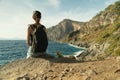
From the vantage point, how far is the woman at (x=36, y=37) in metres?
13.1

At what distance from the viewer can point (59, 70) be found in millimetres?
11750

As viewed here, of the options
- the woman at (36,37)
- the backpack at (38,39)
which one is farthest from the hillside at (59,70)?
the backpack at (38,39)

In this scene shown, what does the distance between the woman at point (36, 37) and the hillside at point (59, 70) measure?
504mm

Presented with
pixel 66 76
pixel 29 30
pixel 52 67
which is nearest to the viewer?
pixel 66 76

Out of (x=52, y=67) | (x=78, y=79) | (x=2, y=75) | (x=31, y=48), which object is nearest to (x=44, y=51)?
(x=31, y=48)

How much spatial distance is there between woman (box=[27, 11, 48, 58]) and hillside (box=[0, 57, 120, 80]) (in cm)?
50

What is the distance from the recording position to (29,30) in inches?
513

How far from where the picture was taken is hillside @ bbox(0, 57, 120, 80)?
1065 cm

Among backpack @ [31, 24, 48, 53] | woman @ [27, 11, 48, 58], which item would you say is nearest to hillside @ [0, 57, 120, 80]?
woman @ [27, 11, 48, 58]

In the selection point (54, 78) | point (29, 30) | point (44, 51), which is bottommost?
point (54, 78)

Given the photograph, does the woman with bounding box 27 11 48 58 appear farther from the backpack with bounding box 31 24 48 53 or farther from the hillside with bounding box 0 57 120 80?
the hillside with bounding box 0 57 120 80

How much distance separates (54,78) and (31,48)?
8.84 ft

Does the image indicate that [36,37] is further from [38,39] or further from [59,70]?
[59,70]

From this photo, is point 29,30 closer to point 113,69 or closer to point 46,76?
point 46,76
